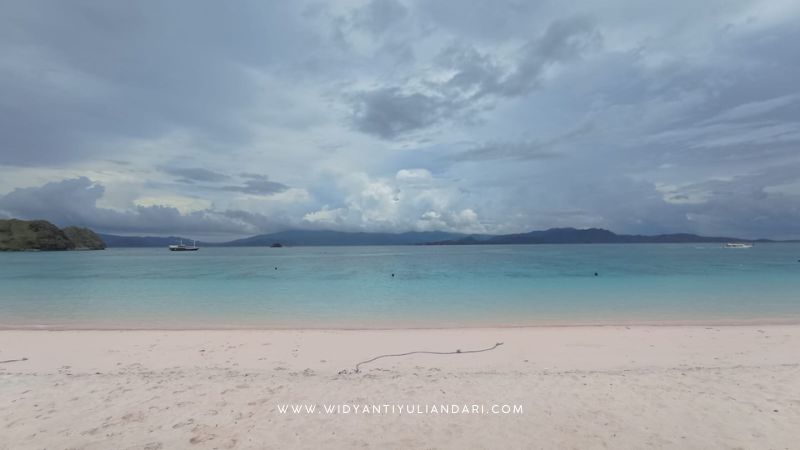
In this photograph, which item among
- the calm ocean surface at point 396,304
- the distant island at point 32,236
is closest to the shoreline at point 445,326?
the calm ocean surface at point 396,304

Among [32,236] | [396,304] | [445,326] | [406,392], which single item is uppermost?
[32,236]

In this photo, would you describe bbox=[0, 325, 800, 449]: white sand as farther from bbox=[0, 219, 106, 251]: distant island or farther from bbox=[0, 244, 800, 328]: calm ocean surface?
bbox=[0, 219, 106, 251]: distant island

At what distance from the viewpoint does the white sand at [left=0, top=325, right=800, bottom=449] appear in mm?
5438

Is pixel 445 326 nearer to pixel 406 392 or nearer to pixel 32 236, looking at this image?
pixel 406 392

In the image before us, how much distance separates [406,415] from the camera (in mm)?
6168

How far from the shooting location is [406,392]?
23.5 feet

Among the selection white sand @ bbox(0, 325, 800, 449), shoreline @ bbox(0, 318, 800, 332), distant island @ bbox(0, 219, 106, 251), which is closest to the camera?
white sand @ bbox(0, 325, 800, 449)

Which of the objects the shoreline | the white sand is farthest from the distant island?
the white sand

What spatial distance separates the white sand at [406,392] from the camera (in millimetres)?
5438

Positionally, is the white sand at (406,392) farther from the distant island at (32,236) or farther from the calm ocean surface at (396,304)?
the distant island at (32,236)

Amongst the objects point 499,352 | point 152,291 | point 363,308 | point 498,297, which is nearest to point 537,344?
point 499,352

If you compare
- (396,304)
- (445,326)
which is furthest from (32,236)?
(445,326)

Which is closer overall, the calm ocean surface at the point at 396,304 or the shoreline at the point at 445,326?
the shoreline at the point at 445,326

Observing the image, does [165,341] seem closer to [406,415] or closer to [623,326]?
[406,415]
